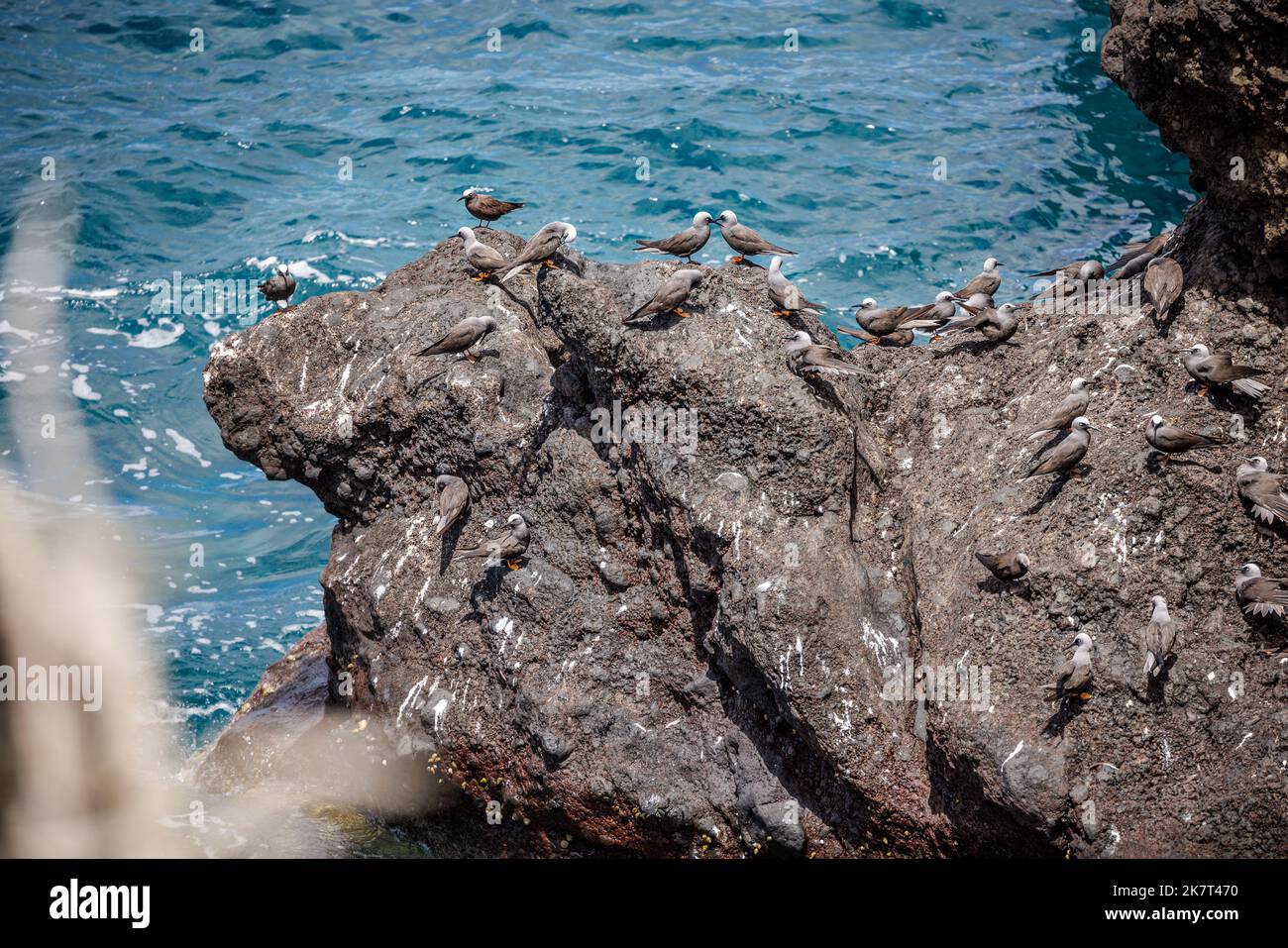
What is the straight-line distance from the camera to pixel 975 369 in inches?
300

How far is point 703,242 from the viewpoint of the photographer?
26.5ft

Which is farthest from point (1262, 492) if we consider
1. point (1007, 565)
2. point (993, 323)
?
point (993, 323)

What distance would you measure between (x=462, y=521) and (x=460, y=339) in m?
1.38

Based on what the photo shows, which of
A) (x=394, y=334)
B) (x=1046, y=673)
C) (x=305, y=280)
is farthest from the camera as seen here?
(x=305, y=280)

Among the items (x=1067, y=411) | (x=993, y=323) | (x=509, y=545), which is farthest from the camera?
(x=993, y=323)

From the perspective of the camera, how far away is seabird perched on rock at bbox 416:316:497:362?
297 inches

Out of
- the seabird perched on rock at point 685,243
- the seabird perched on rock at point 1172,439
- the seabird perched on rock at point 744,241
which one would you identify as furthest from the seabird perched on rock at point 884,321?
the seabird perched on rock at point 1172,439

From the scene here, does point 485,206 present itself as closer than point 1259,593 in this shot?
No

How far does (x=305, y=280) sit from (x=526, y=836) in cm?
1315

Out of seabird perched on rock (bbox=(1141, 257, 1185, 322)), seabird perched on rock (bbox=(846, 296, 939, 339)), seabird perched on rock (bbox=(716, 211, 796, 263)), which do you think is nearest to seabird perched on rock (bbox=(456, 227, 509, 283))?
seabird perched on rock (bbox=(716, 211, 796, 263))

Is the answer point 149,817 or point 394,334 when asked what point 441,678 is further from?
point 149,817

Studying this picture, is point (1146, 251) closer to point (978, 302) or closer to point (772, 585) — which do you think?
point (978, 302)

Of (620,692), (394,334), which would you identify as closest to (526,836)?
(620,692)

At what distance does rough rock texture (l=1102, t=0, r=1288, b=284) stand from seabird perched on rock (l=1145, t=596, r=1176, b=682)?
256 centimetres
